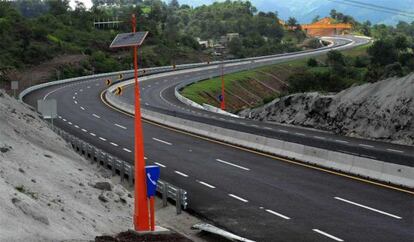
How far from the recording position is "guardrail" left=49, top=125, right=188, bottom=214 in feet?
66.4

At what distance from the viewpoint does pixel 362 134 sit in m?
41.7

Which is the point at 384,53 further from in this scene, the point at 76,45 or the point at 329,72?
the point at 76,45

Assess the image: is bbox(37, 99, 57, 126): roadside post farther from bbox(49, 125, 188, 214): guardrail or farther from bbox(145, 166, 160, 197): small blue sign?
bbox(145, 166, 160, 197): small blue sign

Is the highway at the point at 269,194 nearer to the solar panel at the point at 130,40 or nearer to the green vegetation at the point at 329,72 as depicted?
the solar panel at the point at 130,40

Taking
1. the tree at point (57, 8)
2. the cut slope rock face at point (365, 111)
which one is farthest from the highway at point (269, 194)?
the tree at point (57, 8)

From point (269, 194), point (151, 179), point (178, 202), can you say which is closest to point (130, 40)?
point (151, 179)

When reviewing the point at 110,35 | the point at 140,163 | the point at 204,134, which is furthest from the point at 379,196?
the point at 110,35

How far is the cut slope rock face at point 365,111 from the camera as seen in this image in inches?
1529

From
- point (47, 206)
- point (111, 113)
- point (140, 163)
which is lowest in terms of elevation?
point (111, 113)

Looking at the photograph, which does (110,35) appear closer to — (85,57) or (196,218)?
(85,57)

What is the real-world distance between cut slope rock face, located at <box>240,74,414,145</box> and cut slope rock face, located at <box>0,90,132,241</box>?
22.7m

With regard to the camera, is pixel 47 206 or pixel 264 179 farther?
pixel 264 179

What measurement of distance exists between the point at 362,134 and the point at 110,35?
383ft

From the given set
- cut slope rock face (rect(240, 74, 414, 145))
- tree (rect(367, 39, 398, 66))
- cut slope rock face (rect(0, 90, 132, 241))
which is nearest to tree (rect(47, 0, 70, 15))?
tree (rect(367, 39, 398, 66))
